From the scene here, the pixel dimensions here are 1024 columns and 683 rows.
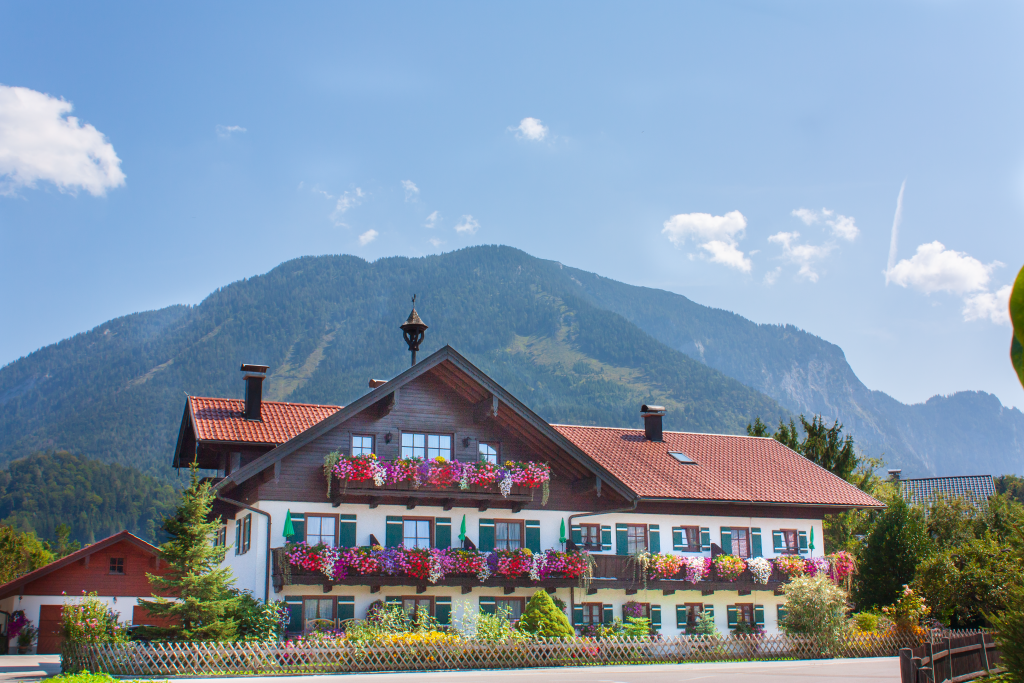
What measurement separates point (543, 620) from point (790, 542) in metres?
12.5

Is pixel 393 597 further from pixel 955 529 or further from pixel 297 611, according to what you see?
pixel 955 529

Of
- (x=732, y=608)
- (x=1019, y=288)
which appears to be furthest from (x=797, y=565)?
(x=1019, y=288)

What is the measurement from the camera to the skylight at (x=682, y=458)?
3875cm

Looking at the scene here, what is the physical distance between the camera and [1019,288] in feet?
8.64

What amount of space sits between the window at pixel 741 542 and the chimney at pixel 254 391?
17.9 metres

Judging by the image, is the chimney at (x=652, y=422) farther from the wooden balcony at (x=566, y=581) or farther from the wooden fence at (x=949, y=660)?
the wooden fence at (x=949, y=660)

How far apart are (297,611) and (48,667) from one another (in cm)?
884

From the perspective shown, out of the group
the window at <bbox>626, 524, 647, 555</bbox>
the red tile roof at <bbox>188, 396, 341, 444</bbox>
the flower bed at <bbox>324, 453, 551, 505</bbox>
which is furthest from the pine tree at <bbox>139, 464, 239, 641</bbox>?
the window at <bbox>626, 524, 647, 555</bbox>

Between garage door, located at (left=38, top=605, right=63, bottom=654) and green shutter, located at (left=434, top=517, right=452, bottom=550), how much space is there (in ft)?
73.9

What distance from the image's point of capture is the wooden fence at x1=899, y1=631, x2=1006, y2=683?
1706 centimetres

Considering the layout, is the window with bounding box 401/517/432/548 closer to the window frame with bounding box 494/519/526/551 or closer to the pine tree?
the window frame with bounding box 494/519/526/551

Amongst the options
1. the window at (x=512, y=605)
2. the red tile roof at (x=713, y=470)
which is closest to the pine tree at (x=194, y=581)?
the window at (x=512, y=605)

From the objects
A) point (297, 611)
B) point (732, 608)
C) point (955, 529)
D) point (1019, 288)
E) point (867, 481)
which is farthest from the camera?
point (867, 481)

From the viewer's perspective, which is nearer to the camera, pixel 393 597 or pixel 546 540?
pixel 393 597
